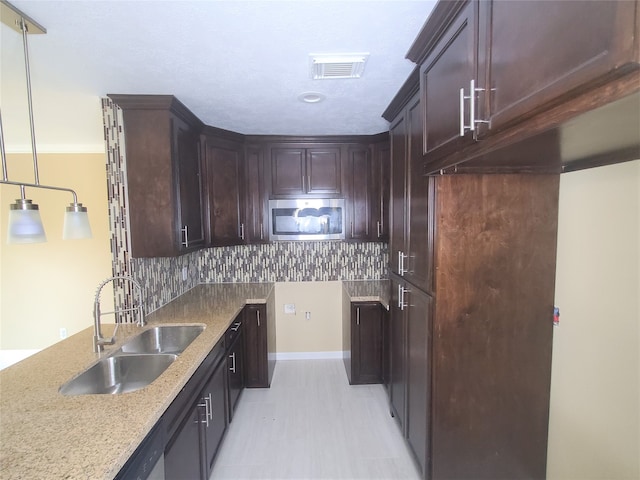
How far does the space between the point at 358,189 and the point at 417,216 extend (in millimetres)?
1379

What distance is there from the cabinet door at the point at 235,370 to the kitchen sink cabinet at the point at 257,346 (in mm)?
91

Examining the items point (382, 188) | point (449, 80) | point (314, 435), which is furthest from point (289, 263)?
point (449, 80)

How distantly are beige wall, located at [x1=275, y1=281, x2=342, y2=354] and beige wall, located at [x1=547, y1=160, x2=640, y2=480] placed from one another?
2.21 meters

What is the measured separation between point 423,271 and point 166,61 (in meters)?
1.79

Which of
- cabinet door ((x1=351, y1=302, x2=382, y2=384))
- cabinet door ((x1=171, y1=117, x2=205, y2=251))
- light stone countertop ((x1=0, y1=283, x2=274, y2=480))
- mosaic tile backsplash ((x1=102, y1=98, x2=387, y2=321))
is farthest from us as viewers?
mosaic tile backsplash ((x1=102, y1=98, x2=387, y2=321))

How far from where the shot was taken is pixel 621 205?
3.94 ft

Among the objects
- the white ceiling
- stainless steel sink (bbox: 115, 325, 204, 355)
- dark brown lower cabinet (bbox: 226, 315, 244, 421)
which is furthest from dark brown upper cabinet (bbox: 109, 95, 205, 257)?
dark brown lower cabinet (bbox: 226, 315, 244, 421)

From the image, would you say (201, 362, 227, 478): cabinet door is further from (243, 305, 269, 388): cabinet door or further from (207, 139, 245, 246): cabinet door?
(207, 139, 245, 246): cabinet door

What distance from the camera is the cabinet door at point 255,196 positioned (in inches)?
116

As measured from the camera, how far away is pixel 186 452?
4.67 ft

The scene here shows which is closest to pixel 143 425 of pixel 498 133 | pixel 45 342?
pixel 498 133

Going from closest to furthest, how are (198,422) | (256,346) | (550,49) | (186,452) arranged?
(550,49)
(186,452)
(198,422)
(256,346)

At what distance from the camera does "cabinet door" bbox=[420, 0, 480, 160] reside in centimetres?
101

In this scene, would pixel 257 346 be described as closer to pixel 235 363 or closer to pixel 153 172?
pixel 235 363
